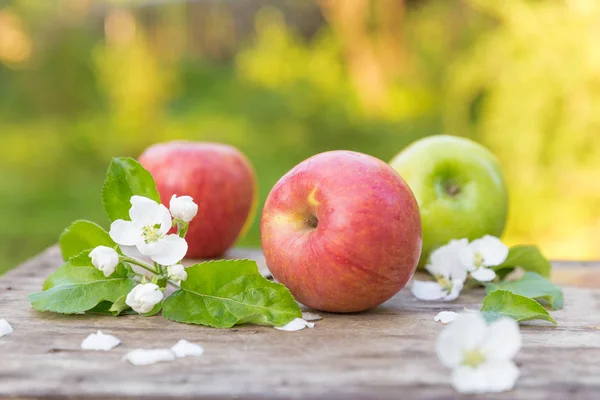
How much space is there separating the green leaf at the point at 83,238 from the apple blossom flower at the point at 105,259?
10cm

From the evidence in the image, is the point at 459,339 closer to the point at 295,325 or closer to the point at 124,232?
the point at 295,325

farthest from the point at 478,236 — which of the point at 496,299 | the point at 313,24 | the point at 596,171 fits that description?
the point at 313,24

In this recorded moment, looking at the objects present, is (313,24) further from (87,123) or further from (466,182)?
(466,182)

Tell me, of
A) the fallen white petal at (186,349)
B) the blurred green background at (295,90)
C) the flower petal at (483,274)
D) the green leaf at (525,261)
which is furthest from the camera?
the blurred green background at (295,90)

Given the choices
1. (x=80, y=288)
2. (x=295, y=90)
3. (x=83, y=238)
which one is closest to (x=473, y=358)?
(x=80, y=288)

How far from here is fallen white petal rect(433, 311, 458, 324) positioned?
1.04 meters

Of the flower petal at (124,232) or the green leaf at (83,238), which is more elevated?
the flower petal at (124,232)

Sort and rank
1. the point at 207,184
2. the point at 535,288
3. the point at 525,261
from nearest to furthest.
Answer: the point at 535,288 < the point at 525,261 < the point at 207,184

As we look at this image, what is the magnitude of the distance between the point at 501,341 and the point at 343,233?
1.03 feet

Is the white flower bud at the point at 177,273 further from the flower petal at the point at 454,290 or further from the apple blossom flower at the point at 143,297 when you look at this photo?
the flower petal at the point at 454,290

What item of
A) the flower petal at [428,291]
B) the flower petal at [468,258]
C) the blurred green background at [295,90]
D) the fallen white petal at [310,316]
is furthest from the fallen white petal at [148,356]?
the blurred green background at [295,90]

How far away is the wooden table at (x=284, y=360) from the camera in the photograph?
772mm

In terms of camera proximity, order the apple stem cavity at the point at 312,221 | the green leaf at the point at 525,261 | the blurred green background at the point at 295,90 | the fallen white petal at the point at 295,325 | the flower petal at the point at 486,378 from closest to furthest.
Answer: the flower petal at the point at 486,378 < the fallen white petal at the point at 295,325 < the apple stem cavity at the point at 312,221 < the green leaf at the point at 525,261 < the blurred green background at the point at 295,90

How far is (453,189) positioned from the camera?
145 centimetres
